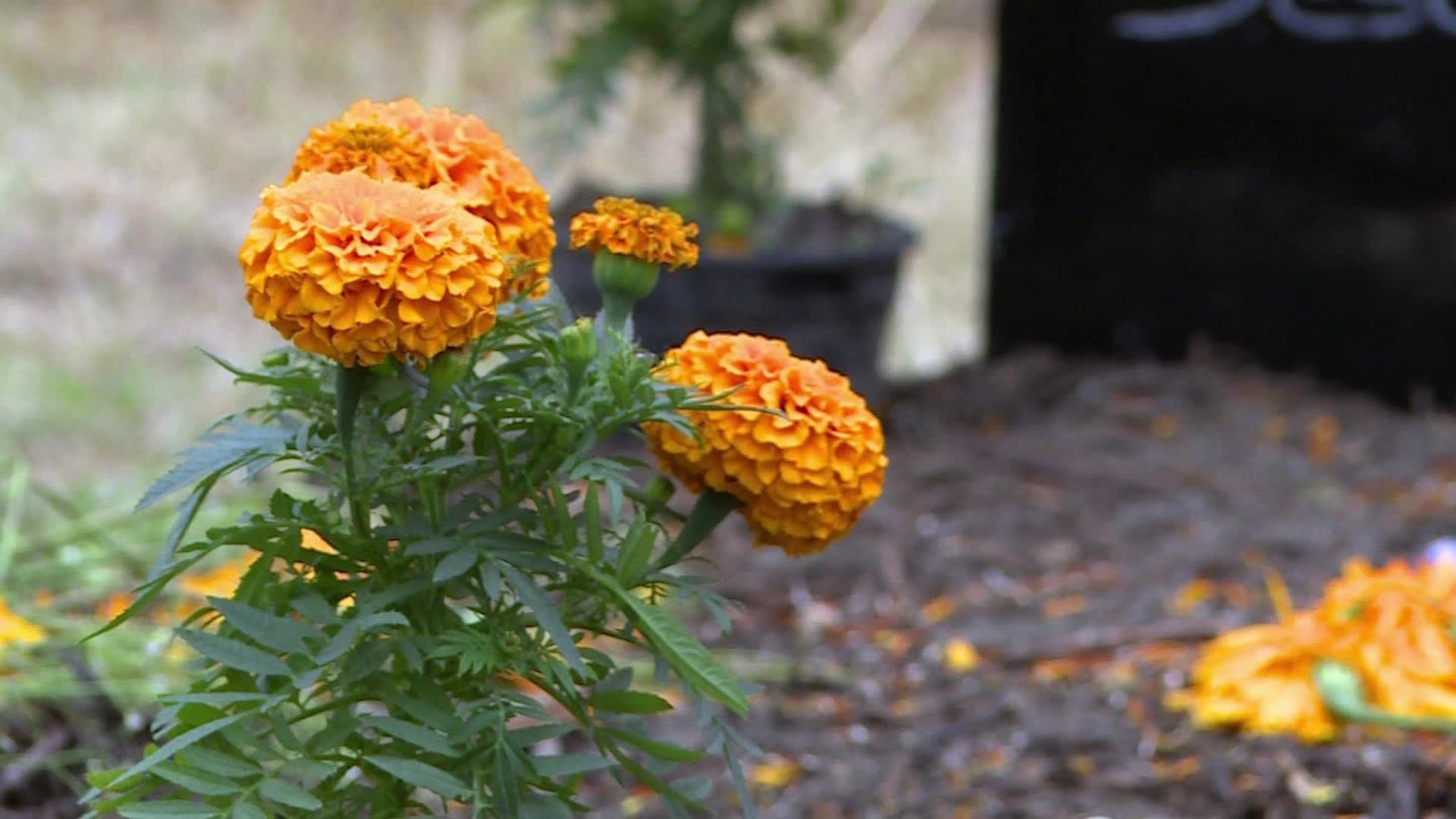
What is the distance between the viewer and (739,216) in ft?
10.9

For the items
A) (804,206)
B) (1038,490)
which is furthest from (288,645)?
(804,206)

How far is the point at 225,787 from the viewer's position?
3.05 ft

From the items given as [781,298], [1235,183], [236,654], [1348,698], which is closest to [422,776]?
[236,654]

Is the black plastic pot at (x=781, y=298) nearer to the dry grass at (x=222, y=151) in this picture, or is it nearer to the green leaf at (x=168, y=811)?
the dry grass at (x=222, y=151)

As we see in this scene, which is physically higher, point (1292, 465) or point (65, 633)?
point (65, 633)

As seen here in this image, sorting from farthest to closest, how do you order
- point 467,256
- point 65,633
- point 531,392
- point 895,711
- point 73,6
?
1. point 73,6
2. point 895,711
3. point 65,633
4. point 531,392
5. point 467,256

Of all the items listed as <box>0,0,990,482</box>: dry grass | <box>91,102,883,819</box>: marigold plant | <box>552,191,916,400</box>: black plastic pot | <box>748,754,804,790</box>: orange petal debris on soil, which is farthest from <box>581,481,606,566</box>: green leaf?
<box>552,191,916,400</box>: black plastic pot

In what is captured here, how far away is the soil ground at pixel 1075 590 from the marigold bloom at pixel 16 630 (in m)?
0.15

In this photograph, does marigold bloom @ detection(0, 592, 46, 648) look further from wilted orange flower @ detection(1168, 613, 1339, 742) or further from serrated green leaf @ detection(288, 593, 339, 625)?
wilted orange flower @ detection(1168, 613, 1339, 742)

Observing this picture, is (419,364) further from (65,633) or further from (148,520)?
(148,520)

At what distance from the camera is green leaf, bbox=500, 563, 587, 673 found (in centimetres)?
90

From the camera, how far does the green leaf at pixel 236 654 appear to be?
3.02ft

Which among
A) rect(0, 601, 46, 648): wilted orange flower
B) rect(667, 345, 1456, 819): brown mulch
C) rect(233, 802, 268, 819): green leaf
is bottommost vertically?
rect(667, 345, 1456, 819): brown mulch

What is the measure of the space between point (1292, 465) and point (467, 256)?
2.48 meters
